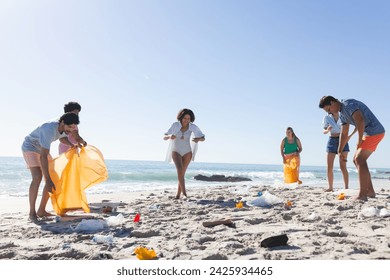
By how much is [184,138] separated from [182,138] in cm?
4

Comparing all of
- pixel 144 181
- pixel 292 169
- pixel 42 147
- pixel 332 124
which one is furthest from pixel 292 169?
pixel 144 181

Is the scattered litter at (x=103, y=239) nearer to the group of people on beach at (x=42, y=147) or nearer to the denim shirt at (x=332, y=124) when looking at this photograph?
the group of people on beach at (x=42, y=147)

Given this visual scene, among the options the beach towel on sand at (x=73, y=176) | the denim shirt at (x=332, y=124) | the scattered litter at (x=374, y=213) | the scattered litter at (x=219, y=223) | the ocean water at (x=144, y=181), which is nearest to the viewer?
the scattered litter at (x=219, y=223)

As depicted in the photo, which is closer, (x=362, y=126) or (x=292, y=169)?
(x=362, y=126)

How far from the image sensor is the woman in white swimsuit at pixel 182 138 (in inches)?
244

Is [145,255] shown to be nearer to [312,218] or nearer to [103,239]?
[103,239]

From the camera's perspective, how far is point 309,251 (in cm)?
236

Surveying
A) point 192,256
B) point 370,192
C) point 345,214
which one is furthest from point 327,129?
point 192,256

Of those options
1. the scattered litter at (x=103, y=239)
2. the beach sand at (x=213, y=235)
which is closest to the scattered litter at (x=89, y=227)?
the beach sand at (x=213, y=235)

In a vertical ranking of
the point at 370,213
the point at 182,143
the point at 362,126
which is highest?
the point at 362,126

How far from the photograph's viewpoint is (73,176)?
14.4 ft

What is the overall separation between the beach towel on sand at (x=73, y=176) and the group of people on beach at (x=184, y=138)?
5.8 inches

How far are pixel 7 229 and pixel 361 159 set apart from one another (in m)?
4.85
